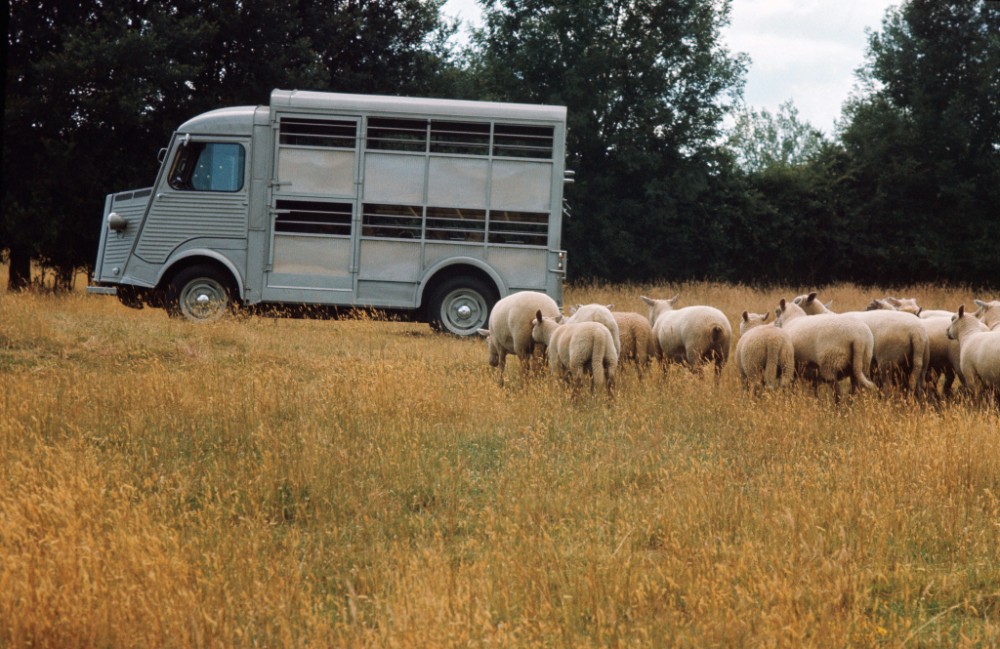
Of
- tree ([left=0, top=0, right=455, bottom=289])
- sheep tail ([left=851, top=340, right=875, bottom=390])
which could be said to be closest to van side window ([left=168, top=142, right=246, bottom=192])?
tree ([left=0, top=0, right=455, bottom=289])

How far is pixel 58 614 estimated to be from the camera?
390 cm

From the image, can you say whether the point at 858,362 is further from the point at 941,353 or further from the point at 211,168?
the point at 211,168

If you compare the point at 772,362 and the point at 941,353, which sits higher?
the point at 941,353

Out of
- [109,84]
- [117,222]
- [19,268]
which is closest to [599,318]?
[117,222]

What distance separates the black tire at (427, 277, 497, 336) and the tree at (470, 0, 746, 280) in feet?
44.4

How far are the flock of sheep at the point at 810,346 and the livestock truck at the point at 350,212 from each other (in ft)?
16.8

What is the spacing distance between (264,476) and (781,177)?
2669 cm

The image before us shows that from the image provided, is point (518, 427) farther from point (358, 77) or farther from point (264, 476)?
point (358, 77)

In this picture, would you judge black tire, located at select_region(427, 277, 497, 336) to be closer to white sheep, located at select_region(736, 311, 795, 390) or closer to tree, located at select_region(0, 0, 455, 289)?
white sheep, located at select_region(736, 311, 795, 390)

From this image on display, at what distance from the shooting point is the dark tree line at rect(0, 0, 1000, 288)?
81.3 ft

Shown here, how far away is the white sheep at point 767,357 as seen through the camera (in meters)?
8.88

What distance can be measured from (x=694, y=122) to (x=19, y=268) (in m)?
18.6

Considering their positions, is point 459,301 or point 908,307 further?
point 459,301

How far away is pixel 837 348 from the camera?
872cm
